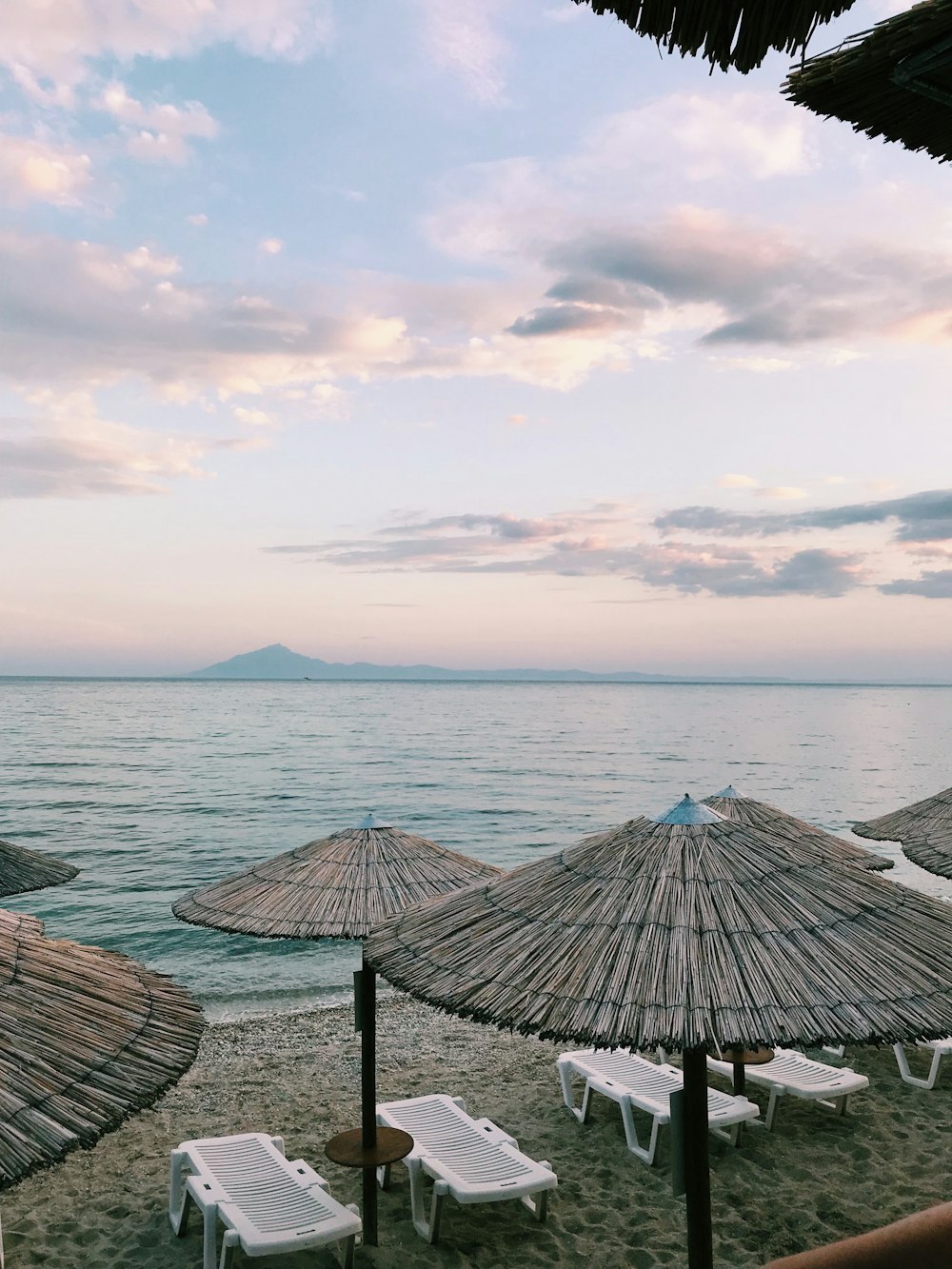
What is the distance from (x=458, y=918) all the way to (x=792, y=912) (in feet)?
4.60

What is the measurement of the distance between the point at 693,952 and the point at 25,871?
612 centimetres

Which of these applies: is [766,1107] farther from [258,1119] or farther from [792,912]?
[792,912]

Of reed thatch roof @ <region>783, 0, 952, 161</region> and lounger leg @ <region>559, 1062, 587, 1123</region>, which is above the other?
reed thatch roof @ <region>783, 0, 952, 161</region>

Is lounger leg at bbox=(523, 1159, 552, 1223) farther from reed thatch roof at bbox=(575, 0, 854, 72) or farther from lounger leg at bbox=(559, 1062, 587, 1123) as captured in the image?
reed thatch roof at bbox=(575, 0, 854, 72)

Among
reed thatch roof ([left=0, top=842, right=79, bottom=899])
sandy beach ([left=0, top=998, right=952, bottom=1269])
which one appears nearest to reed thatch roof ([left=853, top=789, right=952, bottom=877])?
sandy beach ([left=0, top=998, right=952, bottom=1269])

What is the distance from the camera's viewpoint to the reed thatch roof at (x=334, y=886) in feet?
18.1

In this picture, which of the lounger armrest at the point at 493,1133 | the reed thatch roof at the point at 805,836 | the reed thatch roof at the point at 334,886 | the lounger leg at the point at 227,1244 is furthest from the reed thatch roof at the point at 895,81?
the lounger armrest at the point at 493,1133

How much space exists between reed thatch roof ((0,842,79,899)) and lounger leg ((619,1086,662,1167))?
4927 millimetres

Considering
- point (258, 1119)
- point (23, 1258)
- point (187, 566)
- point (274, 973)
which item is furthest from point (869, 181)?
point (187, 566)

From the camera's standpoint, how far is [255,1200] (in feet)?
17.4

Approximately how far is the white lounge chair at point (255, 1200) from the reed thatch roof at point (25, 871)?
2537 mm

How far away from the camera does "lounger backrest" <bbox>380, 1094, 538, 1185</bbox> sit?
18.5 feet

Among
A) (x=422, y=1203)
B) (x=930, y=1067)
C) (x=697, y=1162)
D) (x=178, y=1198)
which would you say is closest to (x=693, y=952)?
(x=697, y=1162)

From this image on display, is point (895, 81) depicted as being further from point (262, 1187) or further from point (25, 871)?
point (25, 871)
